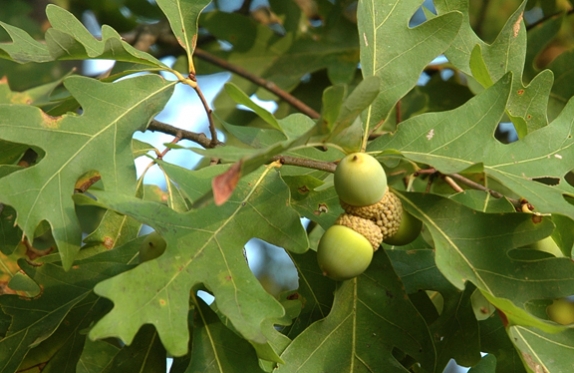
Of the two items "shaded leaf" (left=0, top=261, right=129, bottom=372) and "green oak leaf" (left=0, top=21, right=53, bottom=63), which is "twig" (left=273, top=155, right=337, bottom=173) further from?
"green oak leaf" (left=0, top=21, right=53, bottom=63)

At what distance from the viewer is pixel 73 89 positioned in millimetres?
1371

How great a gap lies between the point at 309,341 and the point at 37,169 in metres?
0.58

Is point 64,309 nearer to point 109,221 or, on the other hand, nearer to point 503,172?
point 109,221

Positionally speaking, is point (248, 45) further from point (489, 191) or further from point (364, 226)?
point (364, 226)

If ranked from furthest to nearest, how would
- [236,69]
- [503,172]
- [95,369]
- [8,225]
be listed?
[236,69]
[8,225]
[95,369]
[503,172]

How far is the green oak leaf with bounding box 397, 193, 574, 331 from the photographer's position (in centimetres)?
122

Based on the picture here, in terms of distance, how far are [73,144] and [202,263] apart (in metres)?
0.37

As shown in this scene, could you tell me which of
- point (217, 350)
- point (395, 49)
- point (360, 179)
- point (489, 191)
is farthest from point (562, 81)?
point (217, 350)

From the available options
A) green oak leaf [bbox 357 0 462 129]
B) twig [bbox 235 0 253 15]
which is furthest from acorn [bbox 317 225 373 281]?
twig [bbox 235 0 253 15]

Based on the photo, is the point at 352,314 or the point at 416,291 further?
the point at 416,291

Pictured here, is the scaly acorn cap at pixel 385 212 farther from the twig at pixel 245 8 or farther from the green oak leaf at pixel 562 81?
the twig at pixel 245 8

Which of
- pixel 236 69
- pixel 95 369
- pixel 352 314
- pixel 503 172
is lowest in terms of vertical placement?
pixel 236 69

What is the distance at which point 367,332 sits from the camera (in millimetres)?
1336

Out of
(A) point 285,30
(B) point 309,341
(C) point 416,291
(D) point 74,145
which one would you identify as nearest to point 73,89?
(D) point 74,145
